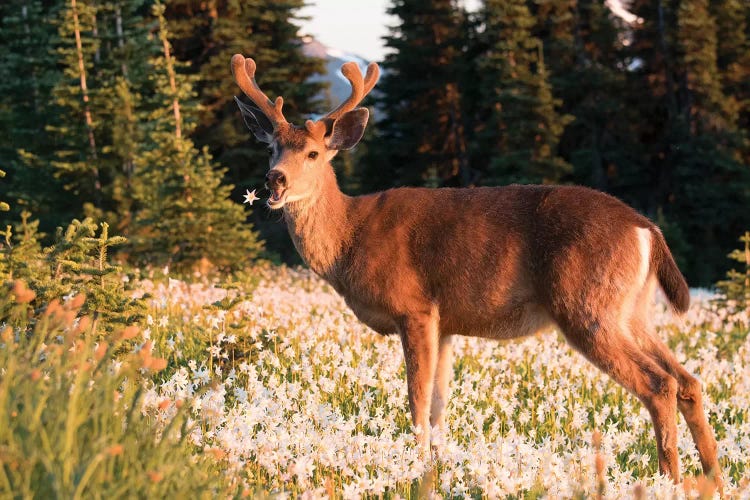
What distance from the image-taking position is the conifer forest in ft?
12.4

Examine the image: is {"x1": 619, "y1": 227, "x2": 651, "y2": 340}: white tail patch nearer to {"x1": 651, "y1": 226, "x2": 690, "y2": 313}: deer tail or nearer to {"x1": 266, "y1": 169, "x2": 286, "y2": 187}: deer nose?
{"x1": 651, "y1": 226, "x2": 690, "y2": 313}: deer tail

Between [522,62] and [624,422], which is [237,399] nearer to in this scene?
[624,422]

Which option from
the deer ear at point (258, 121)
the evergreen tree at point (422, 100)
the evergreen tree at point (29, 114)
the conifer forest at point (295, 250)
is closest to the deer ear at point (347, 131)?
the deer ear at point (258, 121)

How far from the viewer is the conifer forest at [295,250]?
3.79m

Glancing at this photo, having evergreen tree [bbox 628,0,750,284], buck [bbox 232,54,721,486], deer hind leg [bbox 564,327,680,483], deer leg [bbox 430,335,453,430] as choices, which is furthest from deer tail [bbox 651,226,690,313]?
evergreen tree [bbox 628,0,750,284]

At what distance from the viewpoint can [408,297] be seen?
247 inches

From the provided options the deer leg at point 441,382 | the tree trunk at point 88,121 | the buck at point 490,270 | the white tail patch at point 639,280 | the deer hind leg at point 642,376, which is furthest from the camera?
the tree trunk at point 88,121

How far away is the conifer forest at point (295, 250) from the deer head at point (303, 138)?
1.12 m

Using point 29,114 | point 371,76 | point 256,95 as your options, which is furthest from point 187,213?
point 29,114

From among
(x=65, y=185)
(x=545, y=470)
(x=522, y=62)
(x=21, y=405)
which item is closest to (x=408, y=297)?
(x=545, y=470)

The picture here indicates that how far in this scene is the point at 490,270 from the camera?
622cm

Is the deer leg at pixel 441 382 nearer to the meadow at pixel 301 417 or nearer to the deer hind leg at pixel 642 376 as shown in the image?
the meadow at pixel 301 417

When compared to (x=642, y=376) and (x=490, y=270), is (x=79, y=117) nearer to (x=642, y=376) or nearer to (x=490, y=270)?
(x=490, y=270)

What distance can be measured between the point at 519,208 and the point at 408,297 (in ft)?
3.55
